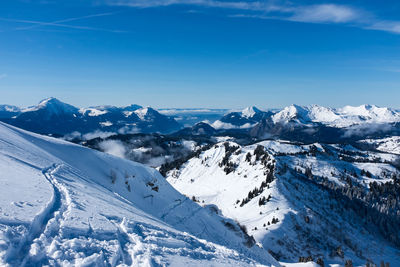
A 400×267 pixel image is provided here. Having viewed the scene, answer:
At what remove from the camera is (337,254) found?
Result: 77.2 m

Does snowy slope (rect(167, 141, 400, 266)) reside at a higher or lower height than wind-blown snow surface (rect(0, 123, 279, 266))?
lower

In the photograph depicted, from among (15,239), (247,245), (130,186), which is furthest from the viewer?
(130,186)

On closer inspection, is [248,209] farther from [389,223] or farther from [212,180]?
[389,223]

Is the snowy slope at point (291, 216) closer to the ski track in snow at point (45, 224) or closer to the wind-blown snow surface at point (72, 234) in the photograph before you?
the wind-blown snow surface at point (72, 234)

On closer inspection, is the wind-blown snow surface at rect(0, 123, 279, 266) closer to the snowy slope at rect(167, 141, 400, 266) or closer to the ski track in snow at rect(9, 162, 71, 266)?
the ski track in snow at rect(9, 162, 71, 266)

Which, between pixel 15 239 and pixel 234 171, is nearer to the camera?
pixel 15 239

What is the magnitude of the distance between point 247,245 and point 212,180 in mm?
133179

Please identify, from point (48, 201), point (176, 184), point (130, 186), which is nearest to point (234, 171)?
point (176, 184)

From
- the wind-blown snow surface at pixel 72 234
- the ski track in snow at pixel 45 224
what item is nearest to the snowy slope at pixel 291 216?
the wind-blown snow surface at pixel 72 234

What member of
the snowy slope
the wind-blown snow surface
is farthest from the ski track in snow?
the snowy slope

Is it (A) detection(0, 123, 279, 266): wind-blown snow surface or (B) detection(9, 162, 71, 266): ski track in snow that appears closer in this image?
(B) detection(9, 162, 71, 266): ski track in snow

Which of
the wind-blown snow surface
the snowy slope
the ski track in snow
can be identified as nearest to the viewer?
the ski track in snow

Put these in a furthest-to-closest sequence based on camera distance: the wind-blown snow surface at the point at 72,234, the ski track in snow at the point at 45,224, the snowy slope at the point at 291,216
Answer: the snowy slope at the point at 291,216, the wind-blown snow surface at the point at 72,234, the ski track in snow at the point at 45,224

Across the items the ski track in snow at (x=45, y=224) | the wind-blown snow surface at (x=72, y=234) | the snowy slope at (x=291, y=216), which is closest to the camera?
the ski track in snow at (x=45, y=224)
